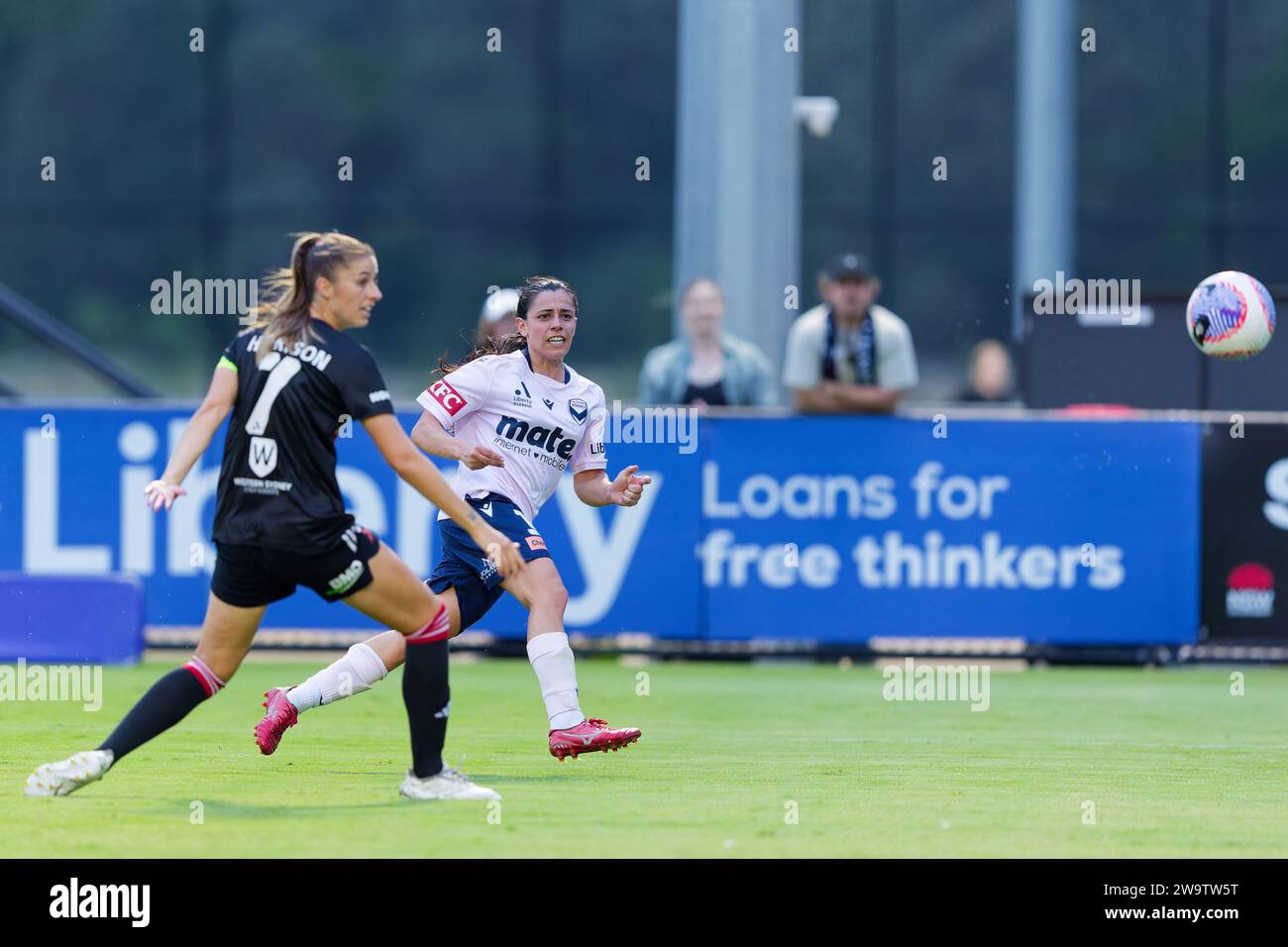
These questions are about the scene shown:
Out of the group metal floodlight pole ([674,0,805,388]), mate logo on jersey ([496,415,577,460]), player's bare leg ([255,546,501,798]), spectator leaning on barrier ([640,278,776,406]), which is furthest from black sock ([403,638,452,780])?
metal floodlight pole ([674,0,805,388])

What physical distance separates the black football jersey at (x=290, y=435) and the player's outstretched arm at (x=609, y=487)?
1.52 metres

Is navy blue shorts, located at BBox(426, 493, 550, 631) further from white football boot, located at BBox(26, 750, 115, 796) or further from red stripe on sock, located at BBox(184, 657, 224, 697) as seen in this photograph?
white football boot, located at BBox(26, 750, 115, 796)

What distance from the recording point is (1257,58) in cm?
2748

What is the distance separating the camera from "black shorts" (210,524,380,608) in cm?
768

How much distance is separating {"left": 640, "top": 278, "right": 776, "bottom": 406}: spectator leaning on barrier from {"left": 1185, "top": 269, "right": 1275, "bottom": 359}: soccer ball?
3656 millimetres

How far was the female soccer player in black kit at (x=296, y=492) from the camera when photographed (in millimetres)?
7652

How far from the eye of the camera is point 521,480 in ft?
30.4

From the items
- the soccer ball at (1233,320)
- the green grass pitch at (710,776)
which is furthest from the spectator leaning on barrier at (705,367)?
the soccer ball at (1233,320)

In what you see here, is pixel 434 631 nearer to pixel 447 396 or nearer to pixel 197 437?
pixel 197 437

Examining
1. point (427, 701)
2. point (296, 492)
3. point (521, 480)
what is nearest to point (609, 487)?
point (521, 480)

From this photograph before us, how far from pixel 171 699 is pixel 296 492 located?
84 centimetres
